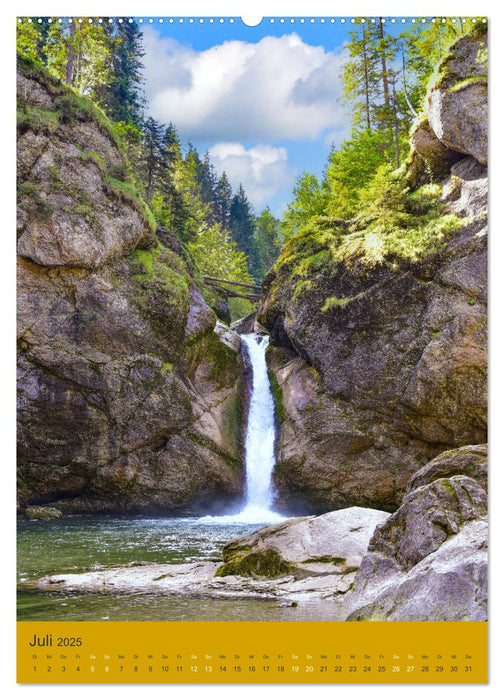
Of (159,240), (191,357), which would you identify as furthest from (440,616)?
(159,240)

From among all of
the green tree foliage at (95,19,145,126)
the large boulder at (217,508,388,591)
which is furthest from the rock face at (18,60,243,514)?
the large boulder at (217,508,388,591)

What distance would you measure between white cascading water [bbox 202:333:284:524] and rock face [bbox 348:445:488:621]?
1039cm

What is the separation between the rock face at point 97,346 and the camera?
1470 centimetres

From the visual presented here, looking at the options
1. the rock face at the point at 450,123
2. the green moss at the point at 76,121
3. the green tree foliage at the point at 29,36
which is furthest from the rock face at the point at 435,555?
the green moss at the point at 76,121

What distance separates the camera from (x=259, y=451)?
1750 centimetres

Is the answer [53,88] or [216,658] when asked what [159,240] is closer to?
[53,88]

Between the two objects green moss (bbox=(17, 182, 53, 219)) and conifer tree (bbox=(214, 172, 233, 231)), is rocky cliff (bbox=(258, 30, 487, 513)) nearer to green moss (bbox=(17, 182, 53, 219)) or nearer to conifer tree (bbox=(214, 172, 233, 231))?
conifer tree (bbox=(214, 172, 233, 231))

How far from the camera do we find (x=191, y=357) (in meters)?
17.5

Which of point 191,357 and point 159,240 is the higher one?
point 159,240

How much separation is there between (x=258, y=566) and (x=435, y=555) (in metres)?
3.81

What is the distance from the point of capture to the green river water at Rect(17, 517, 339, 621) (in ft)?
16.4

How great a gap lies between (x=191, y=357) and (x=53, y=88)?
27.7ft

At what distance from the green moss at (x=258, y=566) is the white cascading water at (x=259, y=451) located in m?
7.59
